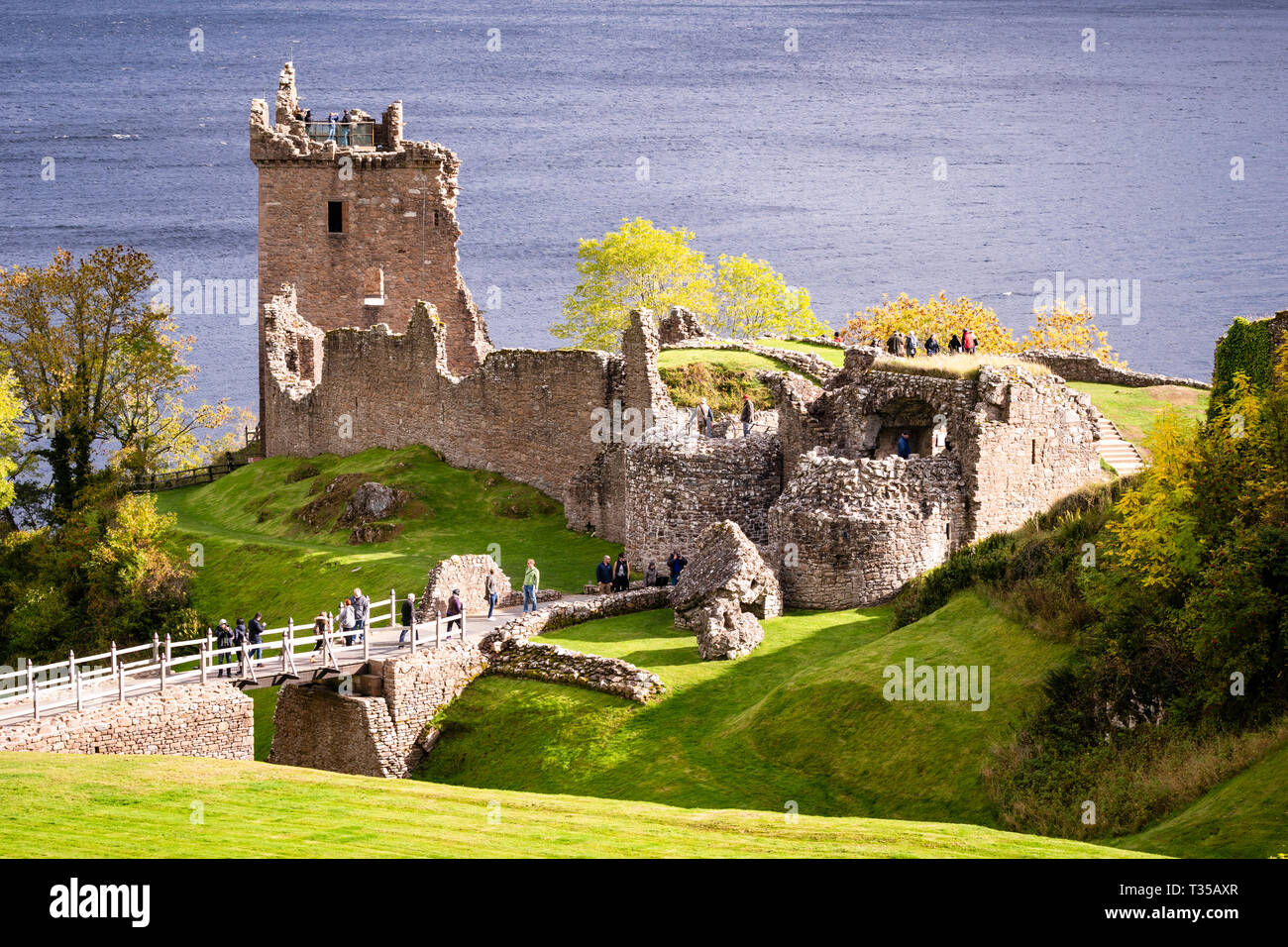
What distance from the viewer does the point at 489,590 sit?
152ft

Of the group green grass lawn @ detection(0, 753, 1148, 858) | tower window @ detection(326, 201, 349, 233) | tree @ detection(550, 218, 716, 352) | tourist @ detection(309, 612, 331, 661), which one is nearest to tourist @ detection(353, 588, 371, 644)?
tourist @ detection(309, 612, 331, 661)

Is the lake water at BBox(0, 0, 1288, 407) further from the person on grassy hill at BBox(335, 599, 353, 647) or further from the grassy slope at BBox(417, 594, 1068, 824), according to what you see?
the grassy slope at BBox(417, 594, 1068, 824)

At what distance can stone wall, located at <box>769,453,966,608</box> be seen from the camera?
44.2 meters

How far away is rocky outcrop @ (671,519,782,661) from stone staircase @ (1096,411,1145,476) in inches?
420

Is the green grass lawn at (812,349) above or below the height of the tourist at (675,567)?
above

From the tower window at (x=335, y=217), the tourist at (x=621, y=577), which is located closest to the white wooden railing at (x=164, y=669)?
the tourist at (x=621, y=577)

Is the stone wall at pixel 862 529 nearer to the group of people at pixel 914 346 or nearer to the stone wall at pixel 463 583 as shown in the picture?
the stone wall at pixel 463 583

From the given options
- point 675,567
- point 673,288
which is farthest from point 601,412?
point 673,288

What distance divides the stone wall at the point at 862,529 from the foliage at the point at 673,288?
136ft

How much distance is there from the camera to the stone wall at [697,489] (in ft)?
160
